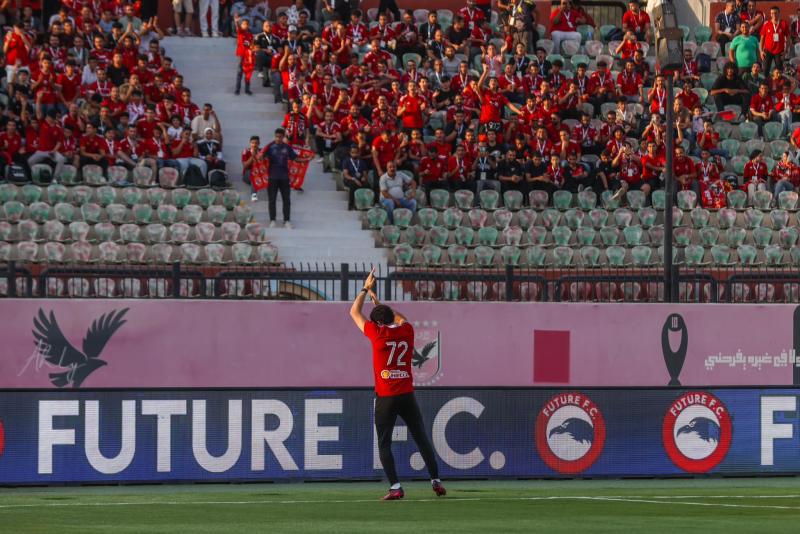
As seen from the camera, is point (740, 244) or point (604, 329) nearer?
point (604, 329)

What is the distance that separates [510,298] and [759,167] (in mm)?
9404

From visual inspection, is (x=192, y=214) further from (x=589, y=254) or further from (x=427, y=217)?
(x=589, y=254)

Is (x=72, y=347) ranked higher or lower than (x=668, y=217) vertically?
lower

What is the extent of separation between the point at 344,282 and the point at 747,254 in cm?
840

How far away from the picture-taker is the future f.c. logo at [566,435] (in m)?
16.7

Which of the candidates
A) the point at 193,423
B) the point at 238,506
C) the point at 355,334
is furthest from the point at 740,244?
the point at 238,506

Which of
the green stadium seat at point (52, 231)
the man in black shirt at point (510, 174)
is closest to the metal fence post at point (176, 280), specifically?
the green stadium seat at point (52, 231)

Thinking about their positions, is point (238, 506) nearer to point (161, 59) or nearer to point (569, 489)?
point (569, 489)

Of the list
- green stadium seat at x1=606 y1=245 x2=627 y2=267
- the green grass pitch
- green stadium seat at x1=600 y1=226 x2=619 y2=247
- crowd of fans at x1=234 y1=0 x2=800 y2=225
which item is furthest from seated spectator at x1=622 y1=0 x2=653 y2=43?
the green grass pitch

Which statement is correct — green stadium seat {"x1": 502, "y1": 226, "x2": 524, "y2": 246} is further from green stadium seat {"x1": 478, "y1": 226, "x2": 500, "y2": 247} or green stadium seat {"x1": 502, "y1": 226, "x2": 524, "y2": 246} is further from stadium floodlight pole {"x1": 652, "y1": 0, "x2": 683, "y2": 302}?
stadium floodlight pole {"x1": 652, "y1": 0, "x2": 683, "y2": 302}

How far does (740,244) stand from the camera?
82.7 ft

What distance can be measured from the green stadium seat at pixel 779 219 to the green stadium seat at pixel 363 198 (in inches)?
264

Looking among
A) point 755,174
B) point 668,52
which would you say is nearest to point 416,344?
point 668,52

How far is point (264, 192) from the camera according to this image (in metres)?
25.3
